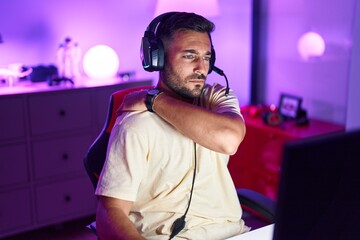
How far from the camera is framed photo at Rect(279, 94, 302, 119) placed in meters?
3.27

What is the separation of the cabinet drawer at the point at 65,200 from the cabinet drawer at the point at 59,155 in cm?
8

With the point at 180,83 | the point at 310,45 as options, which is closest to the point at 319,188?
the point at 180,83

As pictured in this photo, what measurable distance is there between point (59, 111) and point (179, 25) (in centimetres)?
150

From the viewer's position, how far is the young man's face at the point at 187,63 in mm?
1633

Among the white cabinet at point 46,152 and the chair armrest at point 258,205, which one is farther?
the white cabinet at point 46,152

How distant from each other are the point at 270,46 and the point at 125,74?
123cm

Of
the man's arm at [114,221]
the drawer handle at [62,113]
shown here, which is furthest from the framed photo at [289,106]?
the man's arm at [114,221]

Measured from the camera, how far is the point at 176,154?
→ 1.55 m

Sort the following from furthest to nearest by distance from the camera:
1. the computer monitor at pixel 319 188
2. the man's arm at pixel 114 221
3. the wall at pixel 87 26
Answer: the wall at pixel 87 26 < the man's arm at pixel 114 221 < the computer monitor at pixel 319 188

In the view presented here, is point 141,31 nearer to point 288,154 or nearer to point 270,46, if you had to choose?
point 270,46

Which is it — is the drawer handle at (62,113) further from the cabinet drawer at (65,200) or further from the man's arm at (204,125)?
the man's arm at (204,125)

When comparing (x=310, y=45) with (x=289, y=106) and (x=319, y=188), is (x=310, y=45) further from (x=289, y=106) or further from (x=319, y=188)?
(x=319, y=188)

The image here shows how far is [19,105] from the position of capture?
278cm

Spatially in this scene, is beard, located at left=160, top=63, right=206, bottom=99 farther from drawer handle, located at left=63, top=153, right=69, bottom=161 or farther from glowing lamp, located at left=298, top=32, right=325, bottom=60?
glowing lamp, located at left=298, top=32, right=325, bottom=60
